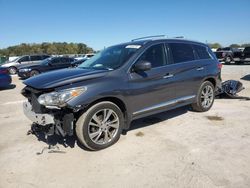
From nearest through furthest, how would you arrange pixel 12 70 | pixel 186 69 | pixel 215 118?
pixel 186 69
pixel 215 118
pixel 12 70

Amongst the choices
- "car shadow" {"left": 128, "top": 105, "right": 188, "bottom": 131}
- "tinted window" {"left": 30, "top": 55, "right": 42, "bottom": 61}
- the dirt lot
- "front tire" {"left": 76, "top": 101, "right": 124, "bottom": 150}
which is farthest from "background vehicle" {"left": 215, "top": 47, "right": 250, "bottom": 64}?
"front tire" {"left": 76, "top": 101, "right": 124, "bottom": 150}

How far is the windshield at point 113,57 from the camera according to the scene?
4704mm

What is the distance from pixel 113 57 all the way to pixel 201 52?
2.48 metres

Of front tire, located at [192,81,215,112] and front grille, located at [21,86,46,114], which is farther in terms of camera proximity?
front tire, located at [192,81,215,112]

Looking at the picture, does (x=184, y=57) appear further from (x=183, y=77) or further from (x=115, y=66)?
(x=115, y=66)

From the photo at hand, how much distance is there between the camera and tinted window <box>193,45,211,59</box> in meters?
6.15

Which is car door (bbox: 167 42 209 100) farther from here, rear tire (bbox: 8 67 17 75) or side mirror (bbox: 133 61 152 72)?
rear tire (bbox: 8 67 17 75)

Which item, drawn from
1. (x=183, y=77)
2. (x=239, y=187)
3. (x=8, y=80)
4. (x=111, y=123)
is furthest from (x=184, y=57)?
(x=8, y=80)

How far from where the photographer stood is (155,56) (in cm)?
504

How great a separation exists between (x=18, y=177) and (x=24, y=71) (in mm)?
13986

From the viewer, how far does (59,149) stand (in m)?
4.36

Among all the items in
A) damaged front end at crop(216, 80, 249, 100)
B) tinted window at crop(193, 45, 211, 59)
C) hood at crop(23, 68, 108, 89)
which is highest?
tinted window at crop(193, 45, 211, 59)

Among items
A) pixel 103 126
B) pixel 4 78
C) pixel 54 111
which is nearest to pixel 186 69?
pixel 103 126

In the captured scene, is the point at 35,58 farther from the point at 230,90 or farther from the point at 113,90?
the point at 113,90
